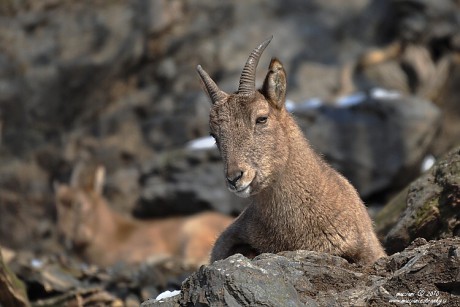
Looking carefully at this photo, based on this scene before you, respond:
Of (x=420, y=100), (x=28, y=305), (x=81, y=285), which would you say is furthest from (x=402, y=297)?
(x=420, y=100)

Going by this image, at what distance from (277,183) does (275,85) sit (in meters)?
0.81

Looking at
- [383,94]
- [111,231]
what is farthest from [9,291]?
[111,231]

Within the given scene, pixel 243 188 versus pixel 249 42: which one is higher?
pixel 249 42

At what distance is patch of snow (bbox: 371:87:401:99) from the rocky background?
239 millimetres

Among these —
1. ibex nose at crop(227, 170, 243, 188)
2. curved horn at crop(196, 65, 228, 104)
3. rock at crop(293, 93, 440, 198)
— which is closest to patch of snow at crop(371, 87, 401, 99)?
rock at crop(293, 93, 440, 198)

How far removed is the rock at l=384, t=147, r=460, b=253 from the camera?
24.0ft

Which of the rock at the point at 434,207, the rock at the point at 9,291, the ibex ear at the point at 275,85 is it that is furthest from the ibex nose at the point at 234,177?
the rock at the point at 9,291

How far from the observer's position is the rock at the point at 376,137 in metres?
15.9

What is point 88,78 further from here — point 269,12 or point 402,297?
point 402,297

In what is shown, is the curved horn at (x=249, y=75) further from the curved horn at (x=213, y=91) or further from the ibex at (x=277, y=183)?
the curved horn at (x=213, y=91)

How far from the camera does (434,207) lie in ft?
24.5

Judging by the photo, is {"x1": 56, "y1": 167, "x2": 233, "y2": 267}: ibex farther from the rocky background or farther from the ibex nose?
the ibex nose

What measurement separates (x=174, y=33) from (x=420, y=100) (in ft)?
18.4

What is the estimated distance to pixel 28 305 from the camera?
8391 mm
